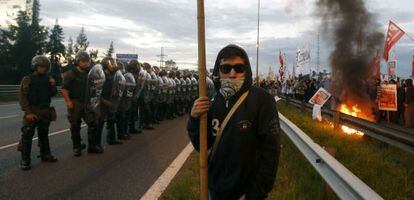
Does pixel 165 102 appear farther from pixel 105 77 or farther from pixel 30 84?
pixel 30 84

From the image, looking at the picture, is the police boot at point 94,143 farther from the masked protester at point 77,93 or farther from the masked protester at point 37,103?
the masked protester at point 37,103

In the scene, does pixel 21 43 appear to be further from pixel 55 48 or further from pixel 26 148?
pixel 26 148


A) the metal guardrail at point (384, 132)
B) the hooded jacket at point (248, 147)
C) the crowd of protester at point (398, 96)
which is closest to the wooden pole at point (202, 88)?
the hooded jacket at point (248, 147)

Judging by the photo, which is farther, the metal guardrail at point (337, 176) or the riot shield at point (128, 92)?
the riot shield at point (128, 92)

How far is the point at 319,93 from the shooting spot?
1435 centimetres

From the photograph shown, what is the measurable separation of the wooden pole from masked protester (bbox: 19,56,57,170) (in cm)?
569

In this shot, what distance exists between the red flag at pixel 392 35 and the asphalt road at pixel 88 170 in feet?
35.4

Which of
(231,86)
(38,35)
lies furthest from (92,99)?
(38,35)

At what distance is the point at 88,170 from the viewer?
8359mm

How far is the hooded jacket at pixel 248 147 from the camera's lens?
332 centimetres

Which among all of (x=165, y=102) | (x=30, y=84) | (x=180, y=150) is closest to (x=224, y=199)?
Result: (x=30, y=84)

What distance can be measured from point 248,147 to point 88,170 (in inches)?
217

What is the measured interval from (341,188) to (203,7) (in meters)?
1.85

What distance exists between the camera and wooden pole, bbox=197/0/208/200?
11.3 feet
